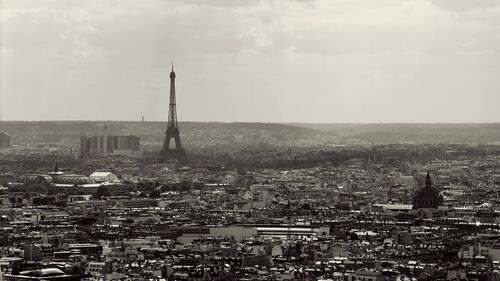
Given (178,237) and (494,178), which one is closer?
(178,237)

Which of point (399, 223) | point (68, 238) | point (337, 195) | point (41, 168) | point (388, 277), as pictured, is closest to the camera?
point (388, 277)

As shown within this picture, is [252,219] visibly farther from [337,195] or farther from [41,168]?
[41,168]

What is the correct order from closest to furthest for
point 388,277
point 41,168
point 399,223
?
point 388,277
point 399,223
point 41,168

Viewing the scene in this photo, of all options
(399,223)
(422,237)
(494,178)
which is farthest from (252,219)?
(494,178)


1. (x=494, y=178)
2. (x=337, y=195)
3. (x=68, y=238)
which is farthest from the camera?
(x=494, y=178)

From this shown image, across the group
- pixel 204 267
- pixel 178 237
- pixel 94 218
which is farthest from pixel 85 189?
pixel 204 267

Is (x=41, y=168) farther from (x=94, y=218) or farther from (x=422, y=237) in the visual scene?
(x=422, y=237)

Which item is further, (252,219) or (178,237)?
(252,219)

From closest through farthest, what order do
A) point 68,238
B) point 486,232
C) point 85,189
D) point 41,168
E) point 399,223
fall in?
point 68,238 → point 486,232 → point 399,223 → point 85,189 → point 41,168
